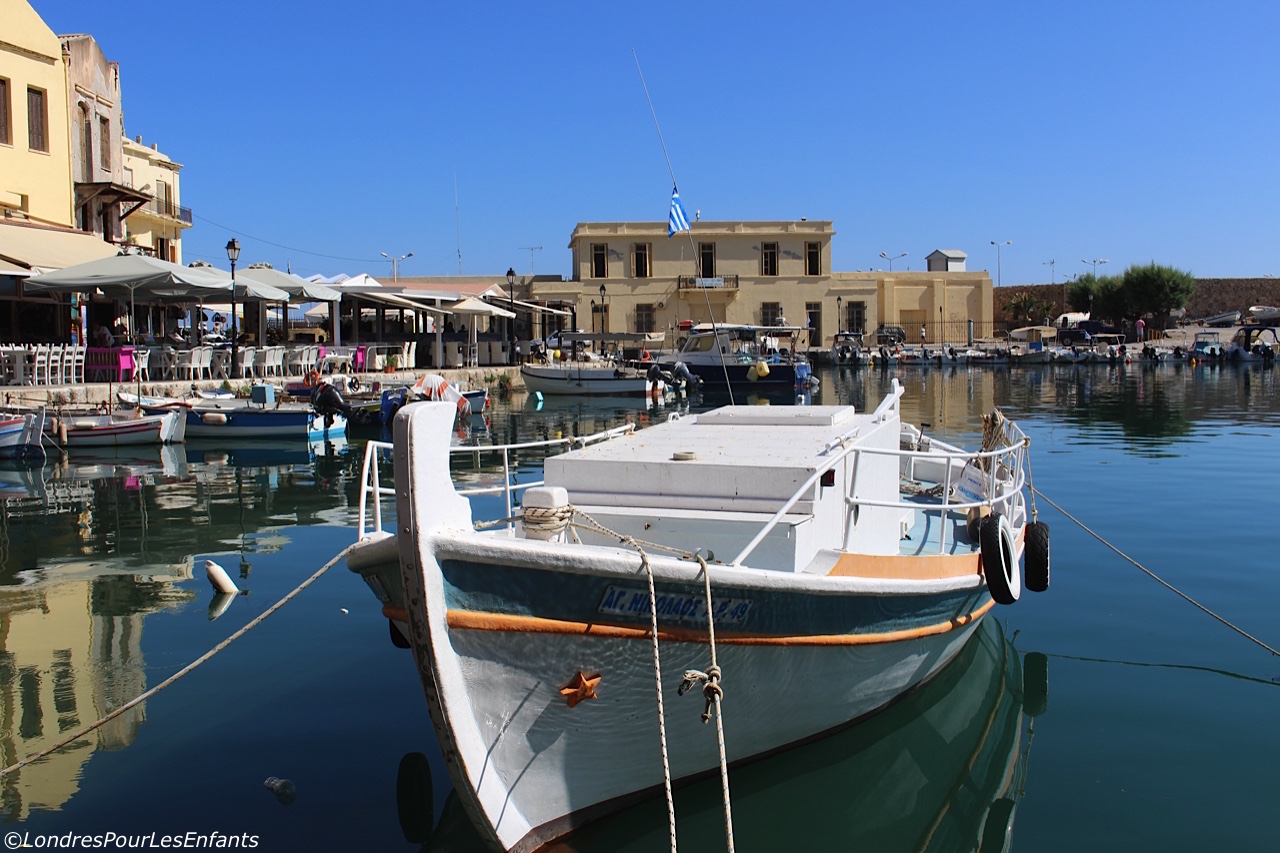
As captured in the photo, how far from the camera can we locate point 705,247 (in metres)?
63.1

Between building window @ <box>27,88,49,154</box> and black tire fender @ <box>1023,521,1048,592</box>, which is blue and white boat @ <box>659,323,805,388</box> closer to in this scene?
building window @ <box>27,88,49,154</box>

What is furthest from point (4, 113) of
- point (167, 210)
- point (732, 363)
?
point (732, 363)

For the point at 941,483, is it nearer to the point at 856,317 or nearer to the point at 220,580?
the point at 220,580

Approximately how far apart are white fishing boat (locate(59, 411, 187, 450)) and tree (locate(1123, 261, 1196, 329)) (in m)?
69.6

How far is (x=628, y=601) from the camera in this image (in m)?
4.69

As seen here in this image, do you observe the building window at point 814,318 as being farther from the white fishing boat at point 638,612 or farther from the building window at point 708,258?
the white fishing boat at point 638,612

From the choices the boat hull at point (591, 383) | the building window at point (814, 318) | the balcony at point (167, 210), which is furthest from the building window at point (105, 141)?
the building window at point (814, 318)

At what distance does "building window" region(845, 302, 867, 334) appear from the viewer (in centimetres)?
6525

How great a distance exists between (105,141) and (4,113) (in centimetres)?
536

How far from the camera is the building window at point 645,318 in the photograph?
63.2m

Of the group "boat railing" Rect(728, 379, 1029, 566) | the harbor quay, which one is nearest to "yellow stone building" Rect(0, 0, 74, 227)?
the harbor quay

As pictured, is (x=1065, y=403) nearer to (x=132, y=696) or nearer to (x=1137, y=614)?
(x=1137, y=614)

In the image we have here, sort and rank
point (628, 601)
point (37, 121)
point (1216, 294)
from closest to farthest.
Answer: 1. point (628, 601)
2. point (37, 121)
3. point (1216, 294)

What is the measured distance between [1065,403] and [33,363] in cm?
2787
